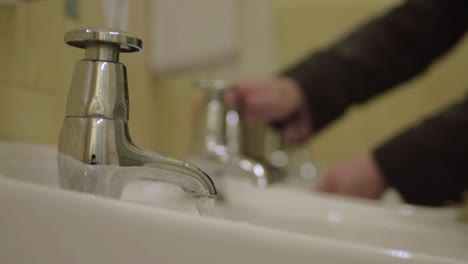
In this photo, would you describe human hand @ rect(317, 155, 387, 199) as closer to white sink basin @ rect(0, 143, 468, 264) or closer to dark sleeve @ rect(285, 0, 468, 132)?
dark sleeve @ rect(285, 0, 468, 132)

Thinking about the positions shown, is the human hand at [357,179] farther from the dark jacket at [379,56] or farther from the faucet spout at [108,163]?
the faucet spout at [108,163]

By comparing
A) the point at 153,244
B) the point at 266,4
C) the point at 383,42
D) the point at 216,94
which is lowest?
the point at 153,244

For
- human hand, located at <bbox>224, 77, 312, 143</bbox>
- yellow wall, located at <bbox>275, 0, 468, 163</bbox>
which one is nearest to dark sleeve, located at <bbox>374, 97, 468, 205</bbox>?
human hand, located at <bbox>224, 77, 312, 143</bbox>

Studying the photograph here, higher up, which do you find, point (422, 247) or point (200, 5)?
point (200, 5)

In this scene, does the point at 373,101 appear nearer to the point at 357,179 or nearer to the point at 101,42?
the point at 357,179

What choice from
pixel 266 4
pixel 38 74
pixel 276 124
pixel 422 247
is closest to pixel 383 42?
pixel 276 124

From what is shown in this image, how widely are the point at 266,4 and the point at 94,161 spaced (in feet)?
2.50

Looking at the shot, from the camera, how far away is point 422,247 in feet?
1.32

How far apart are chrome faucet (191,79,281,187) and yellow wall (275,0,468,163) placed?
0.35m

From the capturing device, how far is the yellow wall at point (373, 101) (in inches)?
35.8

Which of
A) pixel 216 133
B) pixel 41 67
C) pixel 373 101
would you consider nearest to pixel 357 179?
pixel 216 133

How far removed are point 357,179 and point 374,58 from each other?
0.54 feet

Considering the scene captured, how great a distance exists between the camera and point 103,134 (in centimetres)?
21

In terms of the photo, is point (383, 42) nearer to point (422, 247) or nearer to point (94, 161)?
point (422, 247)
